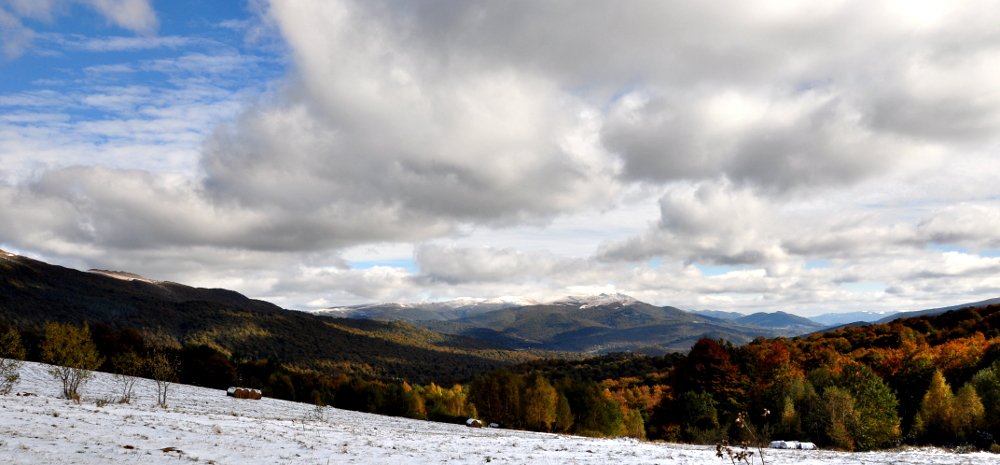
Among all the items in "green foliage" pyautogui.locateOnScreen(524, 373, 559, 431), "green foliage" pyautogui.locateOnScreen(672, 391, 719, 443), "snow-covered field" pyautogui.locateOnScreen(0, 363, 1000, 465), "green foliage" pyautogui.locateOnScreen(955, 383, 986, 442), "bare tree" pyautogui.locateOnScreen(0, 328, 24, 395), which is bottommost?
"green foliage" pyautogui.locateOnScreen(524, 373, 559, 431)

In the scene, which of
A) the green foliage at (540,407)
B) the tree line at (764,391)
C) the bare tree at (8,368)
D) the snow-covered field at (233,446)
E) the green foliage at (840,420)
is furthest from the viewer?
the green foliage at (540,407)

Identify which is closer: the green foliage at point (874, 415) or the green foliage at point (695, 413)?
the green foliage at point (874, 415)

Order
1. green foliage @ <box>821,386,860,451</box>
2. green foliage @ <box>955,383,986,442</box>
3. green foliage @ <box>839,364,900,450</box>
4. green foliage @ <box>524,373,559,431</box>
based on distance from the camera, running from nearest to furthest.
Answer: green foliage @ <box>955,383,986,442</box>, green foliage @ <box>821,386,860,451</box>, green foliage @ <box>839,364,900,450</box>, green foliage @ <box>524,373,559,431</box>

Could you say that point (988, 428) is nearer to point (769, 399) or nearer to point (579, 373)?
point (769, 399)

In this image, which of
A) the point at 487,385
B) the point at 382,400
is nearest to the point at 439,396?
the point at 382,400

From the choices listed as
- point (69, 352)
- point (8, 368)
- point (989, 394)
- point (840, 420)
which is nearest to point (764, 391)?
point (840, 420)

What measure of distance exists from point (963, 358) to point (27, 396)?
82.8 meters

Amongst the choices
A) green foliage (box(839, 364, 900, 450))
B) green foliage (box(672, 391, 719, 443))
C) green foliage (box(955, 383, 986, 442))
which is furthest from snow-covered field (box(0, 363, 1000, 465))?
green foliage (box(672, 391, 719, 443))

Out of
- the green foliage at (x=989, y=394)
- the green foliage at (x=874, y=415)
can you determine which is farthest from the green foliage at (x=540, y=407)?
the green foliage at (x=989, y=394)

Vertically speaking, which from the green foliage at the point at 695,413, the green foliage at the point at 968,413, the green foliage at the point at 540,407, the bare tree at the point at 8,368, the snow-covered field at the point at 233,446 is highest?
the bare tree at the point at 8,368

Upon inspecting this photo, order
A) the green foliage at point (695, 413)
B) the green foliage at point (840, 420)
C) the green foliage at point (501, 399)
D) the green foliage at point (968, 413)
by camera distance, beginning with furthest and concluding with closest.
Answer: the green foliage at point (501, 399) → the green foliage at point (695, 413) → the green foliage at point (840, 420) → the green foliage at point (968, 413)

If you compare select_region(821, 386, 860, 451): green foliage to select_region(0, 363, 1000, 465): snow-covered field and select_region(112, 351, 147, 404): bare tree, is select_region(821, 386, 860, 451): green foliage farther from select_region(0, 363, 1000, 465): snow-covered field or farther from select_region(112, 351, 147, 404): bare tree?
select_region(112, 351, 147, 404): bare tree

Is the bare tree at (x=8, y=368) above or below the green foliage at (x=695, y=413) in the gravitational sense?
above

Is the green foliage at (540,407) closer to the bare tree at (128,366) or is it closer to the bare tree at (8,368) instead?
the bare tree at (128,366)
